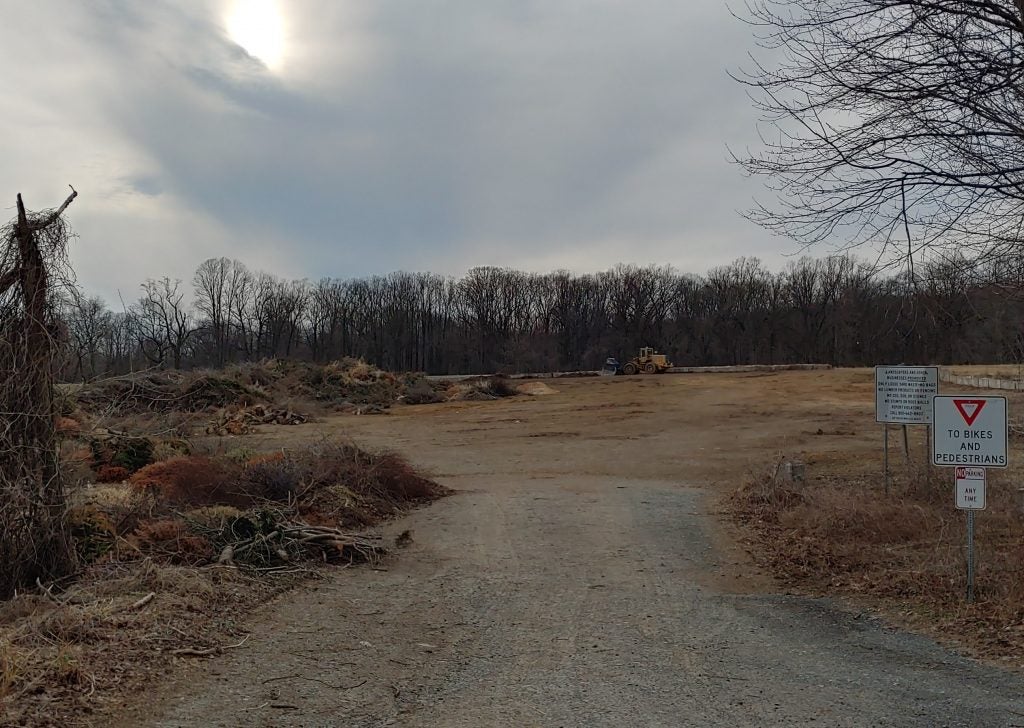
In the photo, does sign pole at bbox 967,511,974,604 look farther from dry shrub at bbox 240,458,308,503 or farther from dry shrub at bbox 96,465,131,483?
dry shrub at bbox 96,465,131,483

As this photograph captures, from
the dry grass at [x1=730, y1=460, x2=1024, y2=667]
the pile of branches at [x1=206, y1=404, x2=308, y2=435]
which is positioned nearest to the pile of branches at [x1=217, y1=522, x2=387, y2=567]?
the dry grass at [x1=730, y1=460, x2=1024, y2=667]

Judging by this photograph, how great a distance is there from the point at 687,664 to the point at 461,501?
9.01 meters

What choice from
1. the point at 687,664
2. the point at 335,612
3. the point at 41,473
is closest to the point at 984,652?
the point at 687,664

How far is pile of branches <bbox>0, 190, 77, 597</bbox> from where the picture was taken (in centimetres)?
707

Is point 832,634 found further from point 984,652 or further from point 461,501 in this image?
point 461,501

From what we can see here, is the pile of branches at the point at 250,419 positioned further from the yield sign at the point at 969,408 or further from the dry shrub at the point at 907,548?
the yield sign at the point at 969,408

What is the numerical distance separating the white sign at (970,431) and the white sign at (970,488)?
9cm

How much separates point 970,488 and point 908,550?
6.90 feet

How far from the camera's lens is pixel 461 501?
48.6 ft

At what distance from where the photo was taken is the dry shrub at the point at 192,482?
454 inches

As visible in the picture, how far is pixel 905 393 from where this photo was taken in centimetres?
1281

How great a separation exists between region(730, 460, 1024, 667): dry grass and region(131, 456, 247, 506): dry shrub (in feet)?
25.0

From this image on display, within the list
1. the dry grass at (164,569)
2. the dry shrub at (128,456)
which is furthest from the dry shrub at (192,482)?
the dry shrub at (128,456)

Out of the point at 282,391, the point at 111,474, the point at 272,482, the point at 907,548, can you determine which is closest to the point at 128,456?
the point at 111,474
